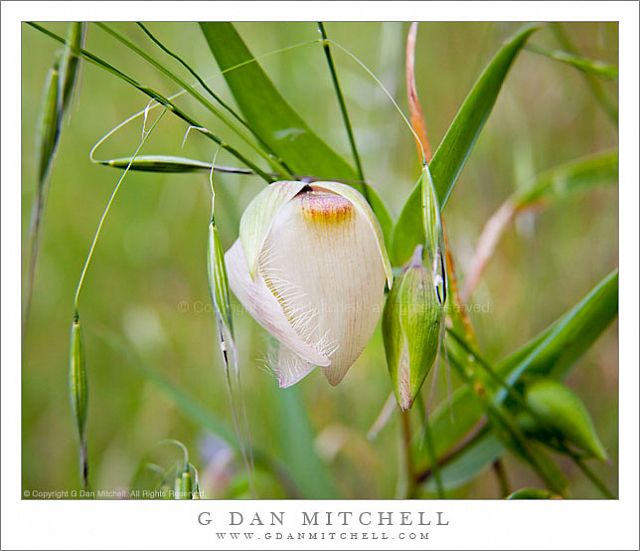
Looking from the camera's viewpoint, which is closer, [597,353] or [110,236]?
[597,353]

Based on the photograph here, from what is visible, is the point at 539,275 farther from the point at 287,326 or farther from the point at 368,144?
the point at 287,326

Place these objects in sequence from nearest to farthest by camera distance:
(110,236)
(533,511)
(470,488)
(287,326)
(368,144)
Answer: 1. (287,326)
2. (533,511)
3. (470,488)
4. (368,144)
5. (110,236)

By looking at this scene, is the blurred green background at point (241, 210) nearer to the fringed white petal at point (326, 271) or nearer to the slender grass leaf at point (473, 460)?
the slender grass leaf at point (473, 460)

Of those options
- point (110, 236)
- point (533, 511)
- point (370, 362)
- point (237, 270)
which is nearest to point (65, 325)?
point (110, 236)

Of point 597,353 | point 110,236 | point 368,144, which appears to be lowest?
point 597,353

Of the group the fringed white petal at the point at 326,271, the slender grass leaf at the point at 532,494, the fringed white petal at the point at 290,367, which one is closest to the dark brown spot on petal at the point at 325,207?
the fringed white petal at the point at 326,271

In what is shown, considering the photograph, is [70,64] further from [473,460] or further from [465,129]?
[473,460]

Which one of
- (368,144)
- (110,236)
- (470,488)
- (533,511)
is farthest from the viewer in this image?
(110,236)
